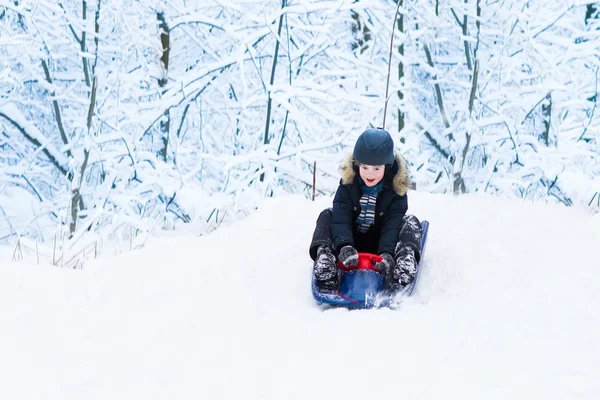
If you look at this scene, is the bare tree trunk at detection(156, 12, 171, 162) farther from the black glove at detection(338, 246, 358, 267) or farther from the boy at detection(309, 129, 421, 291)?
the black glove at detection(338, 246, 358, 267)

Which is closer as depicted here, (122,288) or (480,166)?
(122,288)

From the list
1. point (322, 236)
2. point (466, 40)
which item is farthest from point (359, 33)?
point (322, 236)

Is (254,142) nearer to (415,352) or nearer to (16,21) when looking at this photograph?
(16,21)

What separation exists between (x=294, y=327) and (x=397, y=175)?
4.10ft

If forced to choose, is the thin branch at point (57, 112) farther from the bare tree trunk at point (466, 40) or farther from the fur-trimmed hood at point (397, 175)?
the bare tree trunk at point (466, 40)

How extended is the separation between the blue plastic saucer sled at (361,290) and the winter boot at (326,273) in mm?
31

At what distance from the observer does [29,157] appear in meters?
7.81

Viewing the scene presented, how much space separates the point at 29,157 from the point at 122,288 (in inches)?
195

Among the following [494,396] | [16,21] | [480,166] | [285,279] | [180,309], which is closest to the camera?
[494,396]

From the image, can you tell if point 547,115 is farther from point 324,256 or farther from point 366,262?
point 324,256

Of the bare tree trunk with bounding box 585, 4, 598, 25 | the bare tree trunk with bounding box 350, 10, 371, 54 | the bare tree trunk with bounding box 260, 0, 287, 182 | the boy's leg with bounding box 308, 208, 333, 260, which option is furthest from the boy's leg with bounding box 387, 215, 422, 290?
the bare tree trunk with bounding box 585, 4, 598, 25

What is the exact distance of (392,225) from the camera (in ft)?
12.2

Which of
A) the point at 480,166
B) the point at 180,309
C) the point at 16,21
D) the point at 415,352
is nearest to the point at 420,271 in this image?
the point at 415,352

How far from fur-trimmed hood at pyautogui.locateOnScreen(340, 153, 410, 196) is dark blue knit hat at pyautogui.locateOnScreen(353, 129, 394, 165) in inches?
6.7
